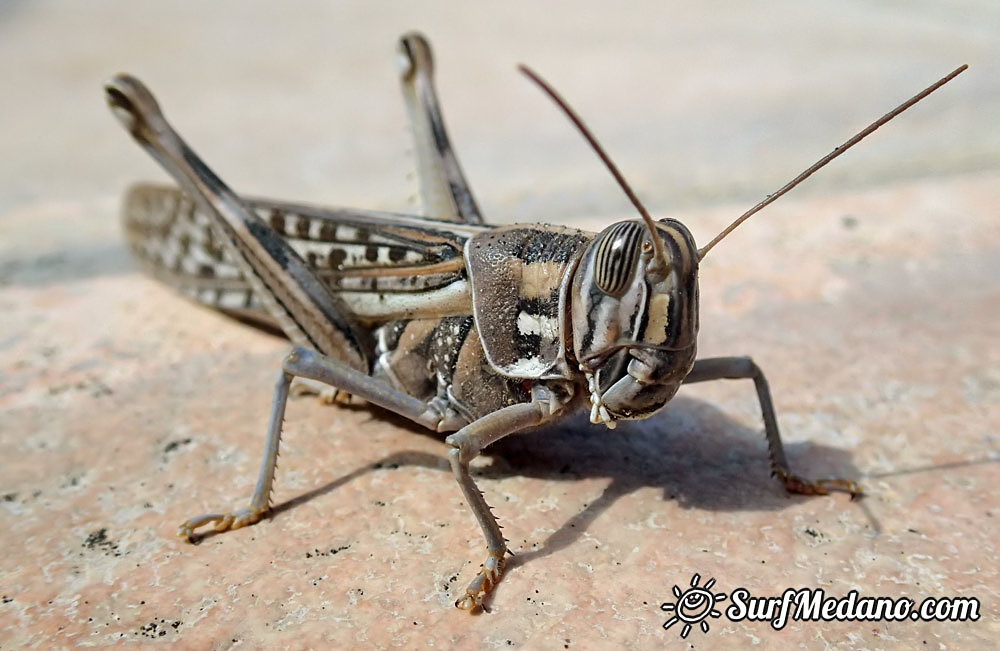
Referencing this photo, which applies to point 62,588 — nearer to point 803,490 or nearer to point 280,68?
point 803,490

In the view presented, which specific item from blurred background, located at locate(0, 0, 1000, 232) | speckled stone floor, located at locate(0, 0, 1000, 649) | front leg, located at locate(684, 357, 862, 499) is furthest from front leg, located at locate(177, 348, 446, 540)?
blurred background, located at locate(0, 0, 1000, 232)

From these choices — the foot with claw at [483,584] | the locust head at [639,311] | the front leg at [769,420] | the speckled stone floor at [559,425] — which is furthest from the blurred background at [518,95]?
the foot with claw at [483,584]

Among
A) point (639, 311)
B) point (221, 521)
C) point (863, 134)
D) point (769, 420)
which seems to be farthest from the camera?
point (769, 420)

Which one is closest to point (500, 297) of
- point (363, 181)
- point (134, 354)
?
point (134, 354)

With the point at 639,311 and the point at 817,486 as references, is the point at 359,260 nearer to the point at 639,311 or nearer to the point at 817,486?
the point at 639,311

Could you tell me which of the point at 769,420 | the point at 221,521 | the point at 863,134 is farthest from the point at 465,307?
the point at 863,134
